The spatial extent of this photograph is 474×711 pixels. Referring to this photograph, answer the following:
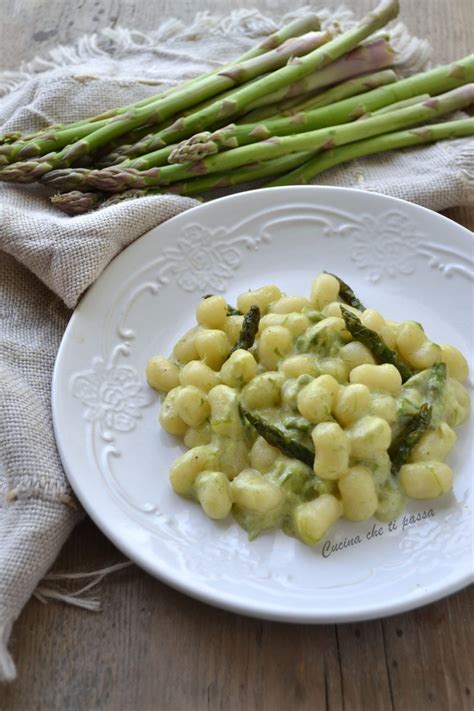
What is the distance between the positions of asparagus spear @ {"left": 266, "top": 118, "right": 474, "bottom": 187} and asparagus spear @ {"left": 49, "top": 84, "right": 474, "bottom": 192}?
28 mm

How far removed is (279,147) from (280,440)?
1.18m

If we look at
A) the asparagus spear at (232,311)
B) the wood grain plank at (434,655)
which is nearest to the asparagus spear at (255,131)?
the asparagus spear at (232,311)

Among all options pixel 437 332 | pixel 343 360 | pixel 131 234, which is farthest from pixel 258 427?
pixel 131 234

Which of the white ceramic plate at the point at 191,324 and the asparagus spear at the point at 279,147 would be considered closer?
the white ceramic plate at the point at 191,324

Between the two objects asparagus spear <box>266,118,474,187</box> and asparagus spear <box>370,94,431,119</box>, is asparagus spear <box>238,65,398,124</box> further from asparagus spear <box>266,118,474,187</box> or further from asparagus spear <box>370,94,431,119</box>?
asparagus spear <box>266,118,474,187</box>

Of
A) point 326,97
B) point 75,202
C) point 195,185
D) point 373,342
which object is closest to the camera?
point 373,342

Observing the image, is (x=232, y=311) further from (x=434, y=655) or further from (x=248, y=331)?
(x=434, y=655)

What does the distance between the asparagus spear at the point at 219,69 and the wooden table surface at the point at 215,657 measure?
4.82ft

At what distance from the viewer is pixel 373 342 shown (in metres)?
1.85

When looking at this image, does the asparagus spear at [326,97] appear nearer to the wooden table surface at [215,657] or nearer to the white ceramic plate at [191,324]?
the white ceramic plate at [191,324]

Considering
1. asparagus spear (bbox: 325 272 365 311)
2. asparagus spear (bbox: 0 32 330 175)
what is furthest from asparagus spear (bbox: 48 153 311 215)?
asparagus spear (bbox: 325 272 365 311)

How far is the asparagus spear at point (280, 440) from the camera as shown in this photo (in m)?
1.69

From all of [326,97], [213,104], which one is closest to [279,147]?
[213,104]

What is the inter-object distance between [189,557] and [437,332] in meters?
0.97
